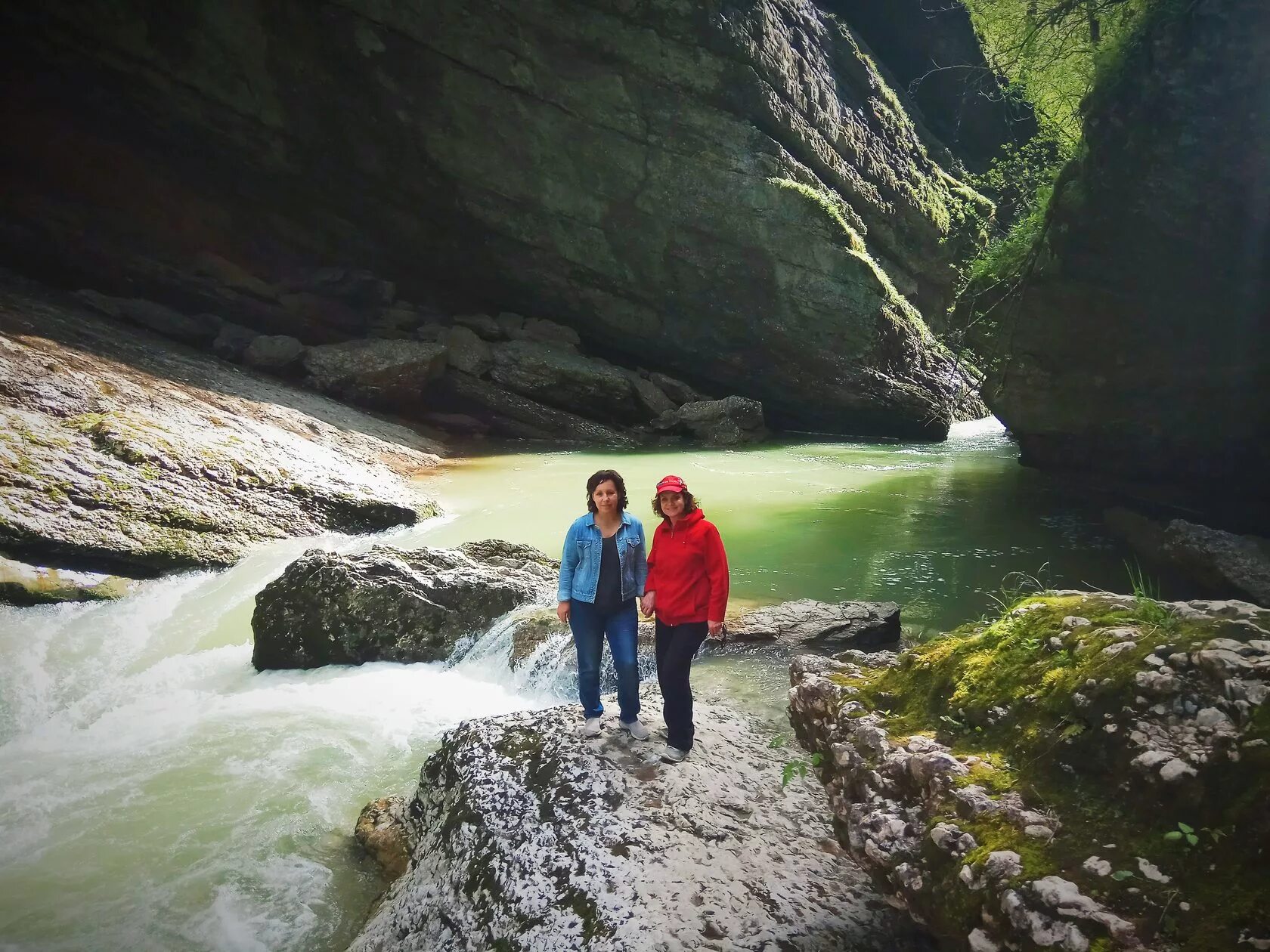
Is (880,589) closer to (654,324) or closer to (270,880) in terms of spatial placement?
(270,880)

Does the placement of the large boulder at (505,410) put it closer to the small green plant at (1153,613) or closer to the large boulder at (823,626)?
the large boulder at (823,626)

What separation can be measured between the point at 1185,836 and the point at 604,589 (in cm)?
284

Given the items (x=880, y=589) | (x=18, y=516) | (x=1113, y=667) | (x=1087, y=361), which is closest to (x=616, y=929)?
(x=1113, y=667)

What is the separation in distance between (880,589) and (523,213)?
15575mm

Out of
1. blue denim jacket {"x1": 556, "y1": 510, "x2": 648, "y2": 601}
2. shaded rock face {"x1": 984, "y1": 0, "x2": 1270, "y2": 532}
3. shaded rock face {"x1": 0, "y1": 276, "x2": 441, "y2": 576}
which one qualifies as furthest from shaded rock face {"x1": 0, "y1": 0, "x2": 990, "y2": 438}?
blue denim jacket {"x1": 556, "y1": 510, "x2": 648, "y2": 601}

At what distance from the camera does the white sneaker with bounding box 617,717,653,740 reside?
14.9 feet

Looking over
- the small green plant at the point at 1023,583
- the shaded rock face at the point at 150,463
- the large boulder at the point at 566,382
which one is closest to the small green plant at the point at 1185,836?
the small green plant at the point at 1023,583

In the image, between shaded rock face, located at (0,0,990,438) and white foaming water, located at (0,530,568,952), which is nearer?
white foaming water, located at (0,530,568,952)

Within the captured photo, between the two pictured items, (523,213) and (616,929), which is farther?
(523,213)

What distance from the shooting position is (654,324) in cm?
2238

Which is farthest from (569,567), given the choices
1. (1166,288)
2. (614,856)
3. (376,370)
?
(376,370)

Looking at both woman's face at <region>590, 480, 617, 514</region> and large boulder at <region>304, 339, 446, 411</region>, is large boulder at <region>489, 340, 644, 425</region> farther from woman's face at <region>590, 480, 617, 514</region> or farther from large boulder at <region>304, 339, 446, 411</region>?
woman's face at <region>590, 480, 617, 514</region>

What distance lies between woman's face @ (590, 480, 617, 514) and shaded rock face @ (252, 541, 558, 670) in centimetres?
355

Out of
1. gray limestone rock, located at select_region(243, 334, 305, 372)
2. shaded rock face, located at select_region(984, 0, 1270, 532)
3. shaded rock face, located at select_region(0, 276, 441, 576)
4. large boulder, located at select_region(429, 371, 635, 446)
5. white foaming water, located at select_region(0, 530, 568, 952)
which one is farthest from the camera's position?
large boulder, located at select_region(429, 371, 635, 446)
